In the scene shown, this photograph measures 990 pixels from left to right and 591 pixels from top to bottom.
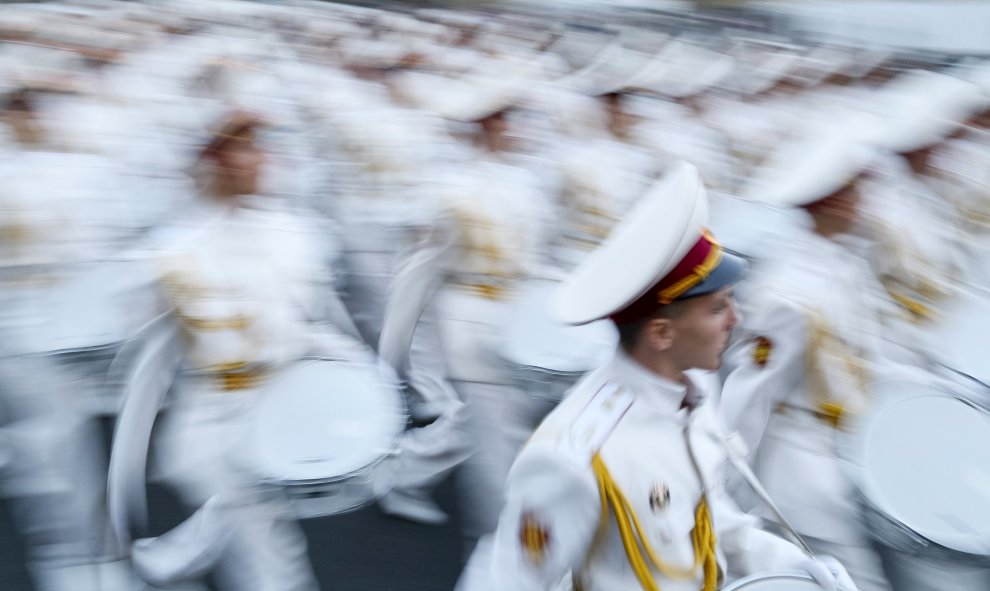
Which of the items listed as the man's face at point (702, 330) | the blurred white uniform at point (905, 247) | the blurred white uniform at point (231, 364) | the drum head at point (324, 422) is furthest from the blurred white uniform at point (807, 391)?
the blurred white uniform at point (231, 364)

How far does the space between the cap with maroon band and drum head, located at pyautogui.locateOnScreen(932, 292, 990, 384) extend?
5.35ft

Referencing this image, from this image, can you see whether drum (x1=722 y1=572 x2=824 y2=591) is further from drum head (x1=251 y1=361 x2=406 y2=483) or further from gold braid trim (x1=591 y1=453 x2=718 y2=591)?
drum head (x1=251 y1=361 x2=406 y2=483)

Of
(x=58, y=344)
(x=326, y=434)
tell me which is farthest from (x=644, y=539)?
(x=58, y=344)

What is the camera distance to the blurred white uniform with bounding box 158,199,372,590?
10.1 ft

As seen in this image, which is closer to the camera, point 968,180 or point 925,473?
point 925,473

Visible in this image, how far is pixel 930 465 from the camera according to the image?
2.66 meters

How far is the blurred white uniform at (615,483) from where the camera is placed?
179cm

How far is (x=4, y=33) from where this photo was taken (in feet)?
26.5

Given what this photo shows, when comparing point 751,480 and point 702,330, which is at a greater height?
point 702,330

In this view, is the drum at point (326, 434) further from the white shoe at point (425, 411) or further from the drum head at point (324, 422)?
the white shoe at point (425, 411)

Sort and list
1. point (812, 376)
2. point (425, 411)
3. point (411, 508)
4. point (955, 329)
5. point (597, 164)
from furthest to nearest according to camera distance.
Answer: point (597, 164) < point (425, 411) < point (411, 508) < point (955, 329) < point (812, 376)

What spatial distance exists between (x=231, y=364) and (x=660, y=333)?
1621mm

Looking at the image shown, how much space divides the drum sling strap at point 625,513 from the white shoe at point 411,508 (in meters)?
2.55

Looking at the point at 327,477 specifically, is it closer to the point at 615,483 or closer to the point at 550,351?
the point at 550,351
